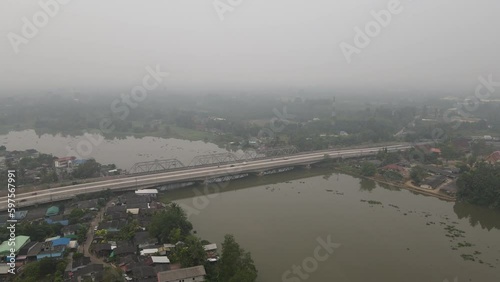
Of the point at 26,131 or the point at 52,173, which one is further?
the point at 26,131

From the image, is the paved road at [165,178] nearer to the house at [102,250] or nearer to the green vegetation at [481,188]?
the house at [102,250]

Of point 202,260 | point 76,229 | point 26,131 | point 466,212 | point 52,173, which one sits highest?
point 26,131

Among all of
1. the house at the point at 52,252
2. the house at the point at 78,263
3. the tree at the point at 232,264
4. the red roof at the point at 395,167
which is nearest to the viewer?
the tree at the point at 232,264

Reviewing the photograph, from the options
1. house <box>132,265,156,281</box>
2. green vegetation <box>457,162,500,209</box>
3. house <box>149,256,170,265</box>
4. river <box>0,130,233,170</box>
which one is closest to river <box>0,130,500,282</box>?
green vegetation <box>457,162,500,209</box>

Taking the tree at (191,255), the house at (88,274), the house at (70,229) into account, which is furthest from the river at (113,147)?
the tree at (191,255)

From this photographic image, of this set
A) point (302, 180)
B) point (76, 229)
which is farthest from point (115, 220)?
point (302, 180)

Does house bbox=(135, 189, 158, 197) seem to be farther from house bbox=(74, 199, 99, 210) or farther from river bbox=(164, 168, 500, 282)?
house bbox=(74, 199, 99, 210)

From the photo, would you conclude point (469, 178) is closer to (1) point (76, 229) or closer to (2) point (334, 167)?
(2) point (334, 167)
